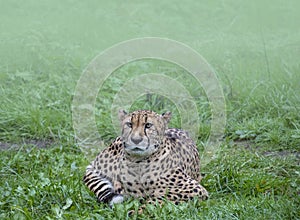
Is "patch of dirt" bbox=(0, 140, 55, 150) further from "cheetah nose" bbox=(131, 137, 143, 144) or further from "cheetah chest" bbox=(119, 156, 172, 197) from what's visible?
"cheetah nose" bbox=(131, 137, 143, 144)

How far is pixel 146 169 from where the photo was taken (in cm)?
551

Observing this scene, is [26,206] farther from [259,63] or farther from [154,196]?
[259,63]

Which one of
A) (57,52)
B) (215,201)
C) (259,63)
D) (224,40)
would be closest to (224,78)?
(259,63)

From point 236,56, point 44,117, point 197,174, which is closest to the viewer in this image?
point 197,174

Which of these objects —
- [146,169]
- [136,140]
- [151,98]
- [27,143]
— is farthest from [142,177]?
[151,98]

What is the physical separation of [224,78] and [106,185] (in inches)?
154

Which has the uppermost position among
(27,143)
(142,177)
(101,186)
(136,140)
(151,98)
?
(136,140)

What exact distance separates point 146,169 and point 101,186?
1.38 ft

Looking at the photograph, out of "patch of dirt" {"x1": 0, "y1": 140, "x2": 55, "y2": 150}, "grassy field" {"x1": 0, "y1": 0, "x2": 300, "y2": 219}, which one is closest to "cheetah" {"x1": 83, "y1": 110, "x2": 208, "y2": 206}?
"grassy field" {"x1": 0, "y1": 0, "x2": 300, "y2": 219}

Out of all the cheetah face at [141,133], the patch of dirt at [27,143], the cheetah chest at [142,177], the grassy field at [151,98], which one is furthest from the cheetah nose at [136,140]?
the patch of dirt at [27,143]

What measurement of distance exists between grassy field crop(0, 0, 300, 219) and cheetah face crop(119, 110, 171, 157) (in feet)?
1.37

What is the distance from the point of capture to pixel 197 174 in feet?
19.9

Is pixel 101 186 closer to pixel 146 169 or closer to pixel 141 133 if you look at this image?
pixel 146 169

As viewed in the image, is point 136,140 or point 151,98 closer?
point 136,140
